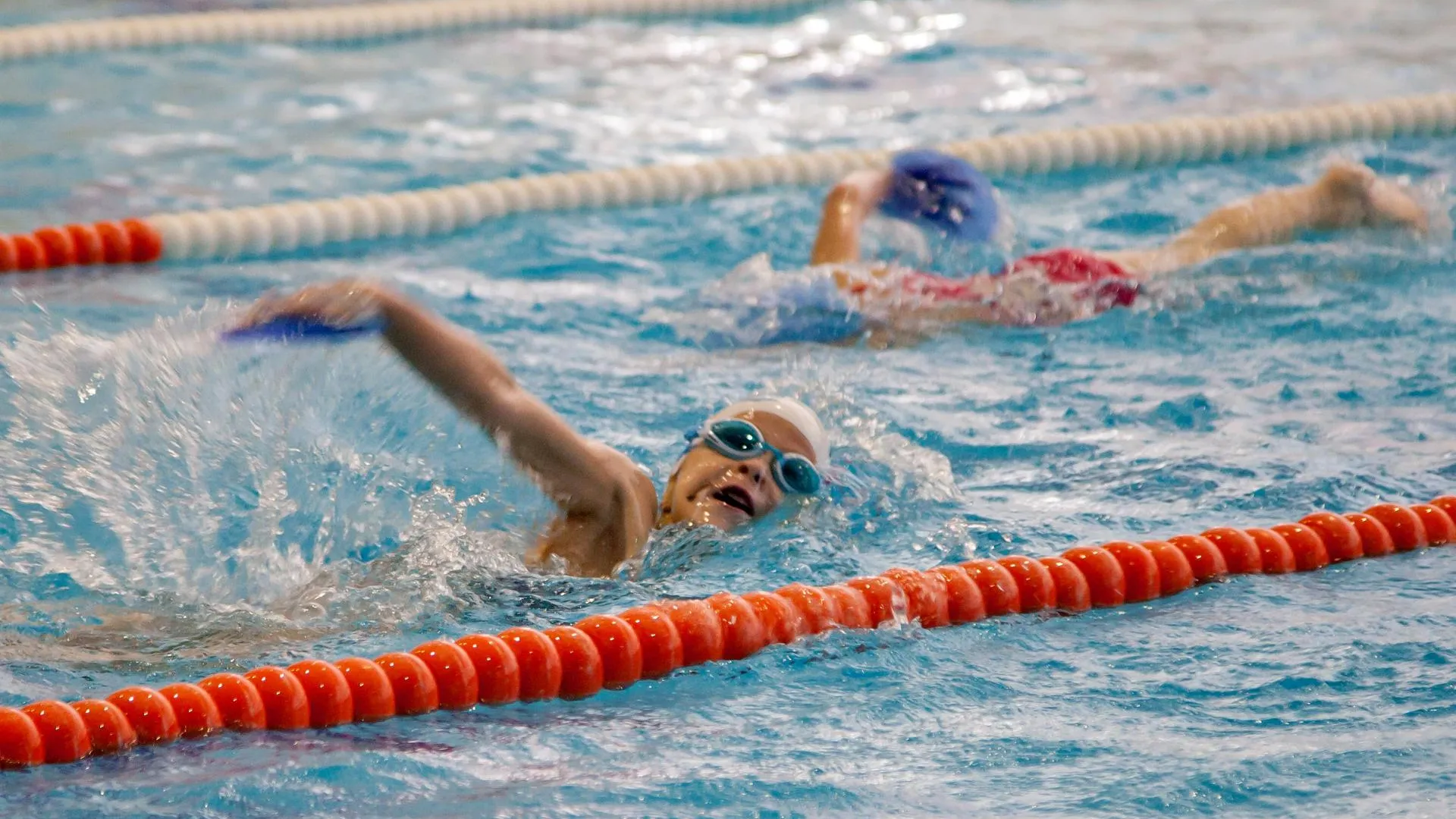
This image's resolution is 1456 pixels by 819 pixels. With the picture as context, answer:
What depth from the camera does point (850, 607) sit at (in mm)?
2674

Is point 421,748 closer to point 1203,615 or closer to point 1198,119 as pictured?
point 1203,615

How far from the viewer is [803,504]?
305cm

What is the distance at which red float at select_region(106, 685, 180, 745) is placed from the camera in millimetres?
2201

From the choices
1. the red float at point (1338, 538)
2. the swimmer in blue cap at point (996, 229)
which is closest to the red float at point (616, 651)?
the red float at point (1338, 538)

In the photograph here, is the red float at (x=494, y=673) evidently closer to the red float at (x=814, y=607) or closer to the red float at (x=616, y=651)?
the red float at (x=616, y=651)

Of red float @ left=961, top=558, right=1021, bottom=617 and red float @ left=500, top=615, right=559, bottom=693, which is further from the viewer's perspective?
red float @ left=961, top=558, right=1021, bottom=617

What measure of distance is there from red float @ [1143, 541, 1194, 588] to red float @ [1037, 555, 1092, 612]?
0.46 feet

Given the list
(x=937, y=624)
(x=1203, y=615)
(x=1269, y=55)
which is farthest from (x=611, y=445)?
(x=1269, y=55)

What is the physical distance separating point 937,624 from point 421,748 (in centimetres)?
89

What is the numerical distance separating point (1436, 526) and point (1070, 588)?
75cm

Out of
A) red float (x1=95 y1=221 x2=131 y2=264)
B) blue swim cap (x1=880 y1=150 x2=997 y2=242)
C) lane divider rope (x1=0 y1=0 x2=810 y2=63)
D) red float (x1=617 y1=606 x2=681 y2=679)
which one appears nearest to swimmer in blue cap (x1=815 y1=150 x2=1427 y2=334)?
blue swim cap (x1=880 y1=150 x2=997 y2=242)

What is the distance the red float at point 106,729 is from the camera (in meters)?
2.17

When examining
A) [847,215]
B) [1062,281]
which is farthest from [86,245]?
[1062,281]

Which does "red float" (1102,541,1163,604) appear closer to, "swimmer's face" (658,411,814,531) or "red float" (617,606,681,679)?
"swimmer's face" (658,411,814,531)
